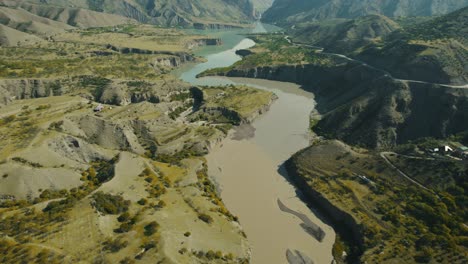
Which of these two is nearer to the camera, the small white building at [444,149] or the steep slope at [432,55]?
the small white building at [444,149]

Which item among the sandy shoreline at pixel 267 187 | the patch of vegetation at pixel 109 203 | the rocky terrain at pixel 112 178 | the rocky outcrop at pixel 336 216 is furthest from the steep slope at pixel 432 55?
the patch of vegetation at pixel 109 203

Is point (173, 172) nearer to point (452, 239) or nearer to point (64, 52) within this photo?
point (452, 239)

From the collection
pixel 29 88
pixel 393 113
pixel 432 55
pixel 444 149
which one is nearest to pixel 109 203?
pixel 444 149

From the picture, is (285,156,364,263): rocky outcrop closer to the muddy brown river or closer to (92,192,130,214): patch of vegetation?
the muddy brown river

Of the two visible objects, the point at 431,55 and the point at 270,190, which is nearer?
the point at 270,190

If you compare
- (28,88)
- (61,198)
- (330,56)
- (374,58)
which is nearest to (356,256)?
(61,198)

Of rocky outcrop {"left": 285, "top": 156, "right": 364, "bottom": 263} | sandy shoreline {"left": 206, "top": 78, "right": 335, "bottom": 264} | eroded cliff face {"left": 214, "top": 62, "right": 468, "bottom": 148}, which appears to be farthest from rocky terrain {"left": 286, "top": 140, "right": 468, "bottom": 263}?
eroded cliff face {"left": 214, "top": 62, "right": 468, "bottom": 148}

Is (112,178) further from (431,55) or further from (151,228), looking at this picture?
(431,55)

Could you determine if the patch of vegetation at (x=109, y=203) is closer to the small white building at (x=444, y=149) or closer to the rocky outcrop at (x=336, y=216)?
the rocky outcrop at (x=336, y=216)
